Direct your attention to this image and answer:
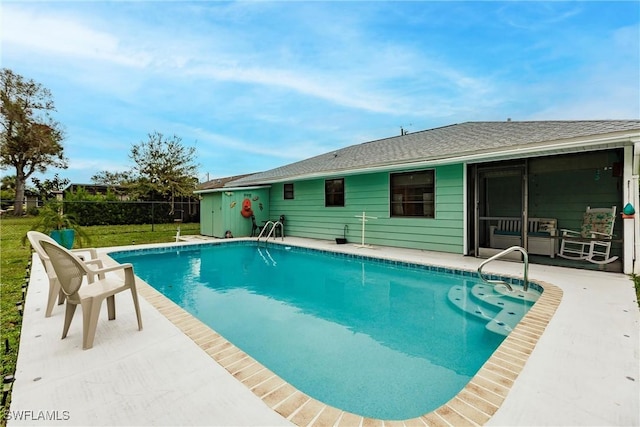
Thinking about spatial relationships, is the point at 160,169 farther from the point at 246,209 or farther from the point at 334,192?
the point at 334,192

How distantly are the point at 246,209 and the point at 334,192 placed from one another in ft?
12.7

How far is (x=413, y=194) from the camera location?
324 inches

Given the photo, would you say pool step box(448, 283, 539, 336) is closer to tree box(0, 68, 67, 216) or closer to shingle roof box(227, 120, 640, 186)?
shingle roof box(227, 120, 640, 186)

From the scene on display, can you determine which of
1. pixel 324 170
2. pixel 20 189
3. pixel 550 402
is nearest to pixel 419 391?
pixel 550 402

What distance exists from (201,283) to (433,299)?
4264 mm

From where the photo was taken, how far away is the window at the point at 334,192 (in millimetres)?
10086

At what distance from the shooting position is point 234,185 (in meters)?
13.1

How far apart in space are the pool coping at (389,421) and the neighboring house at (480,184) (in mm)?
3836

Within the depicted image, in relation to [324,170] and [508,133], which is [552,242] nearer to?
[508,133]

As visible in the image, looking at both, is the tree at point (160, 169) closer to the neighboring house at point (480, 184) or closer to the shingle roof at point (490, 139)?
the neighboring house at point (480, 184)

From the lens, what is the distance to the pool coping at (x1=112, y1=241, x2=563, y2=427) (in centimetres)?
173

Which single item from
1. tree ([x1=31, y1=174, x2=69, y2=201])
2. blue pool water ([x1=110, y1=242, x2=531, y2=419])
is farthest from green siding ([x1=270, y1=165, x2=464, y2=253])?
tree ([x1=31, y1=174, x2=69, y2=201])

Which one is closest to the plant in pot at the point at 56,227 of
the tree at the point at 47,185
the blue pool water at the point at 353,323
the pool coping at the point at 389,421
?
the blue pool water at the point at 353,323

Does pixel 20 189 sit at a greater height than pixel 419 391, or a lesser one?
greater
